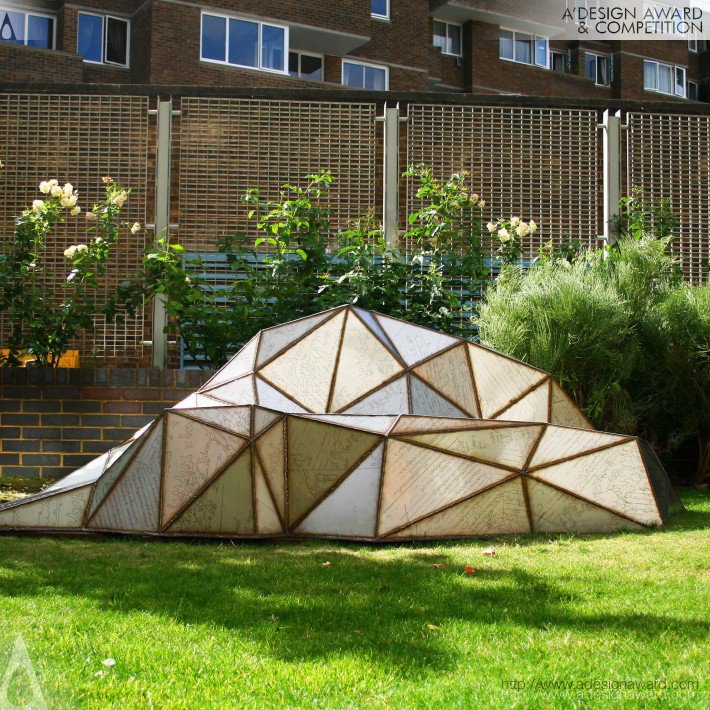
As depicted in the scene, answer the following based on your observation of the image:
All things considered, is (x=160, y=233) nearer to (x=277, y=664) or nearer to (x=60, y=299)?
(x=60, y=299)

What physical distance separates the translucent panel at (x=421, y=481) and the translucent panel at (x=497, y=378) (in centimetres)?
109

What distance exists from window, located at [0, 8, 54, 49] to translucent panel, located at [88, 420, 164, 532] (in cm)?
2171

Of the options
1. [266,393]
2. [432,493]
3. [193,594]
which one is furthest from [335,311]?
[193,594]

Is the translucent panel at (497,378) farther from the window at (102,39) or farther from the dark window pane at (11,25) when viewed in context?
the dark window pane at (11,25)

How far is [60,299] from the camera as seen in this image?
9547 millimetres

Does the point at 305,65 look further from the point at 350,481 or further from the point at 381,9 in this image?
the point at 350,481

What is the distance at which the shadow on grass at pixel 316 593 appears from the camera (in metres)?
3.33

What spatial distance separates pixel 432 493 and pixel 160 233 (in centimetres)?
537

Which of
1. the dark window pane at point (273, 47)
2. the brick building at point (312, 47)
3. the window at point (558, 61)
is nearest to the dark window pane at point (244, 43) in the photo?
the brick building at point (312, 47)

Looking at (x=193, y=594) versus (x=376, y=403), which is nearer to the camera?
(x=193, y=594)

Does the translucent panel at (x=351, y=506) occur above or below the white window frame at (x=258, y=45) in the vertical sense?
below

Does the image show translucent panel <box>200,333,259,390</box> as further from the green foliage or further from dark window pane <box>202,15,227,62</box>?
dark window pane <box>202,15,227,62</box>

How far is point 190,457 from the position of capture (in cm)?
549

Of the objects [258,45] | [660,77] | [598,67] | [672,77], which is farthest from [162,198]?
[672,77]
